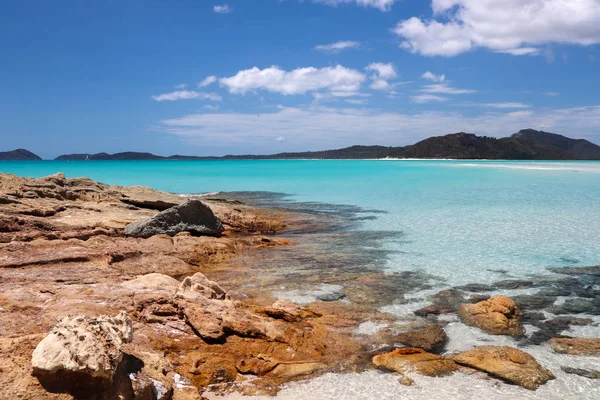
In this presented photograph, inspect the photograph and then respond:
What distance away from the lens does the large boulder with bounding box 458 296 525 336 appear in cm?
671

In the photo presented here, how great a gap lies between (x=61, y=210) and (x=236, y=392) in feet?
39.3

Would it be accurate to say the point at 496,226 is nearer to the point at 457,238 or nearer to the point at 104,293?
the point at 457,238

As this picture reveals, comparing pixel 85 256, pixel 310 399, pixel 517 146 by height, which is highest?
pixel 517 146

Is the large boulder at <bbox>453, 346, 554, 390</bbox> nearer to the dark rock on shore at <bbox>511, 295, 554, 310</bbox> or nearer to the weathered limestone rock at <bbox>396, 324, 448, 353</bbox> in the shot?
the weathered limestone rock at <bbox>396, 324, 448, 353</bbox>

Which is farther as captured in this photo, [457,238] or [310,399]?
[457,238]

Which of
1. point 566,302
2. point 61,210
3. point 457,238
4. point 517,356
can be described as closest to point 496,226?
point 457,238

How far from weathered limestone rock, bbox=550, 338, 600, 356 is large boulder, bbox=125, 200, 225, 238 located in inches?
396

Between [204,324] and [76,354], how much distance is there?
8.35 feet

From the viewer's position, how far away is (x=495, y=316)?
22.7ft

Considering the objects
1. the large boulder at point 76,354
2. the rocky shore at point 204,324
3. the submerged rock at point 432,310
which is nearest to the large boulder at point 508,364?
the rocky shore at point 204,324

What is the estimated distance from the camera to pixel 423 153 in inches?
6358

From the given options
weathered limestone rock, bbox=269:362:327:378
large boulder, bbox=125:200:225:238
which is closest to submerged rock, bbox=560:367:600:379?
weathered limestone rock, bbox=269:362:327:378

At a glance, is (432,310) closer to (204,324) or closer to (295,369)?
(295,369)

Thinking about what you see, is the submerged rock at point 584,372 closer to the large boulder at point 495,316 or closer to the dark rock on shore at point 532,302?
the large boulder at point 495,316
